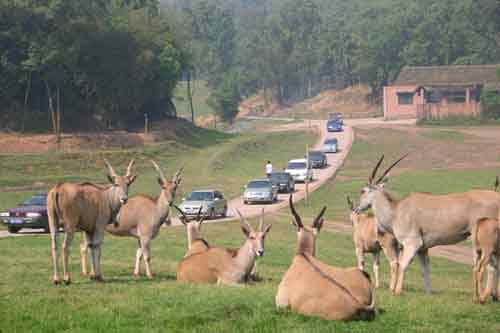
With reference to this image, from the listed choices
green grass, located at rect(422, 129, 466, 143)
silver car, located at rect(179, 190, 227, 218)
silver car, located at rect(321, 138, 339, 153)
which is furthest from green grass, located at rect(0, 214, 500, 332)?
green grass, located at rect(422, 129, 466, 143)

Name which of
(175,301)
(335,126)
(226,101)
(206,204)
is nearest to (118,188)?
(175,301)

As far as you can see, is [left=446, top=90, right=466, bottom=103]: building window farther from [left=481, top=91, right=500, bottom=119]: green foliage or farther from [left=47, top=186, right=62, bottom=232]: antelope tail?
[left=47, top=186, right=62, bottom=232]: antelope tail

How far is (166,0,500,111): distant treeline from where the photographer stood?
14862 centimetres

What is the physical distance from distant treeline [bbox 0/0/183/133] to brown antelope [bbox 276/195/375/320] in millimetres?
57302

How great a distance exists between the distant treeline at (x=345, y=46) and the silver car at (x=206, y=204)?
81402mm

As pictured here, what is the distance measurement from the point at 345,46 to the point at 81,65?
3868 inches

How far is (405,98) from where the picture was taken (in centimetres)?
12538

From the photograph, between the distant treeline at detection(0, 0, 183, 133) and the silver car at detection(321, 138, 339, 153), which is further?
the silver car at detection(321, 138, 339, 153)

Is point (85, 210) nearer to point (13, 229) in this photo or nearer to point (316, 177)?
point (13, 229)

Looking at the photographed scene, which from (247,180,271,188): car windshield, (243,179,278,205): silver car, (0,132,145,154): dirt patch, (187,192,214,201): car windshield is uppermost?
(0,132,145,154): dirt patch

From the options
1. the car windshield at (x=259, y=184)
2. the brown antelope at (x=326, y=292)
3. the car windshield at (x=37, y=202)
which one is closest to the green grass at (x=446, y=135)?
the car windshield at (x=259, y=184)

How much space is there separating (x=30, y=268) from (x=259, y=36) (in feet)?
542

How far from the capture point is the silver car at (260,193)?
49.6 metres

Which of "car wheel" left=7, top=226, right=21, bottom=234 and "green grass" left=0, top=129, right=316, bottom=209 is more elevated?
"car wheel" left=7, top=226, right=21, bottom=234
